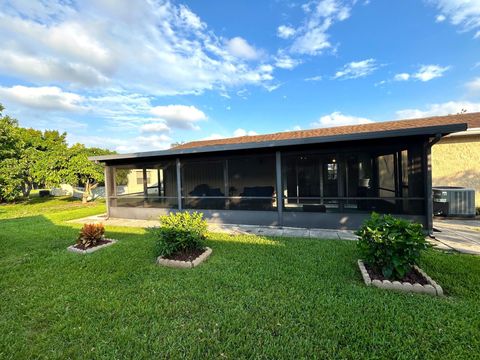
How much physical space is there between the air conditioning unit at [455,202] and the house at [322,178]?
75.2 inches

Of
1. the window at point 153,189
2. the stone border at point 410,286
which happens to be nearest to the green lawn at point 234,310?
the stone border at point 410,286

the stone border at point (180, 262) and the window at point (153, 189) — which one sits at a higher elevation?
the window at point (153, 189)

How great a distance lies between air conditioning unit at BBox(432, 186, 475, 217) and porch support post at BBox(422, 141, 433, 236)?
9.34 feet

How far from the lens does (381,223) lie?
131 inches

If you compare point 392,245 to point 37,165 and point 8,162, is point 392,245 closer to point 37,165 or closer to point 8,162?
point 37,165

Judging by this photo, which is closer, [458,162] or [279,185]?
[279,185]

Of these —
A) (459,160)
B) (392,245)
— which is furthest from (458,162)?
(392,245)

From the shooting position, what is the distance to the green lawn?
81.3 inches

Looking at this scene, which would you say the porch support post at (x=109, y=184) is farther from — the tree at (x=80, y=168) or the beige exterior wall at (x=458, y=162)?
the beige exterior wall at (x=458, y=162)

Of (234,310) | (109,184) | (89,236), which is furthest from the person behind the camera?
(109,184)

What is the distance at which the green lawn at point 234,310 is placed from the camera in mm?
2064

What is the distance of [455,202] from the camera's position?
7316 mm

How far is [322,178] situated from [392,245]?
18.1ft

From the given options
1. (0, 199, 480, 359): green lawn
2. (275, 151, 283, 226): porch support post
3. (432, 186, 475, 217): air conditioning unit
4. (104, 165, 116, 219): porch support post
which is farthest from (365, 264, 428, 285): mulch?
(104, 165, 116, 219): porch support post
